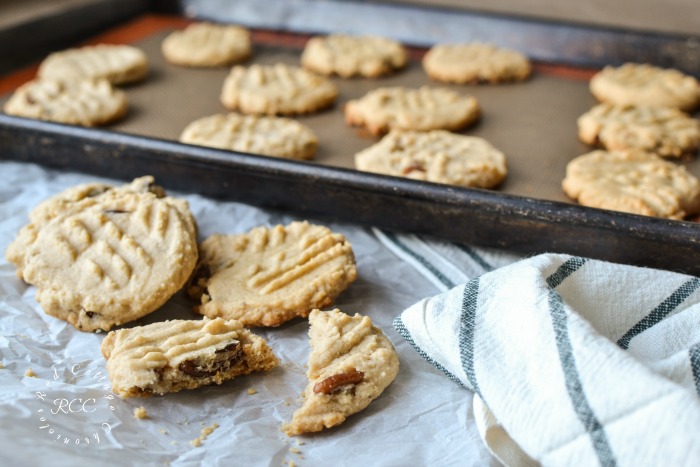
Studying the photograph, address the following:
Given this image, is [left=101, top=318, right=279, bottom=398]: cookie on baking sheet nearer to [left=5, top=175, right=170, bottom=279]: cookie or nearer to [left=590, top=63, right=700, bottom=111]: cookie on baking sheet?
[left=5, top=175, right=170, bottom=279]: cookie

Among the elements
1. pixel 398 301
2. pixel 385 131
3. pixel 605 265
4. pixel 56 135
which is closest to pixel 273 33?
pixel 385 131

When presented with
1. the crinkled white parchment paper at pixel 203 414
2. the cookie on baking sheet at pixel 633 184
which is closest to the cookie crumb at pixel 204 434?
the crinkled white parchment paper at pixel 203 414

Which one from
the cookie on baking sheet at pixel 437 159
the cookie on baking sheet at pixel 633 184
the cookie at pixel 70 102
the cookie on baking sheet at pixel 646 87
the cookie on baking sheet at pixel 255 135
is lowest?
the cookie at pixel 70 102

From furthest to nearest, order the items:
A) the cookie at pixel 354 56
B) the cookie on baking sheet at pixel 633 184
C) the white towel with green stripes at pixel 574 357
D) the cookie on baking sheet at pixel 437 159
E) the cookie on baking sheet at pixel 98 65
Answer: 1. the cookie at pixel 354 56
2. the cookie on baking sheet at pixel 98 65
3. the cookie on baking sheet at pixel 437 159
4. the cookie on baking sheet at pixel 633 184
5. the white towel with green stripes at pixel 574 357

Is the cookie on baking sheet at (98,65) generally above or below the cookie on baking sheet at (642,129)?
below

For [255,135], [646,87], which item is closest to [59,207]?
[255,135]

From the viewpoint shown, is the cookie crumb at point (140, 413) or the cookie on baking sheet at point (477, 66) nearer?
the cookie crumb at point (140, 413)

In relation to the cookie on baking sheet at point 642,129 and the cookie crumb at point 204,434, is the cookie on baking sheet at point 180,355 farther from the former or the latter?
the cookie on baking sheet at point 642,129

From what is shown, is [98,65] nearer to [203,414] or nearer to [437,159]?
[437,159]
